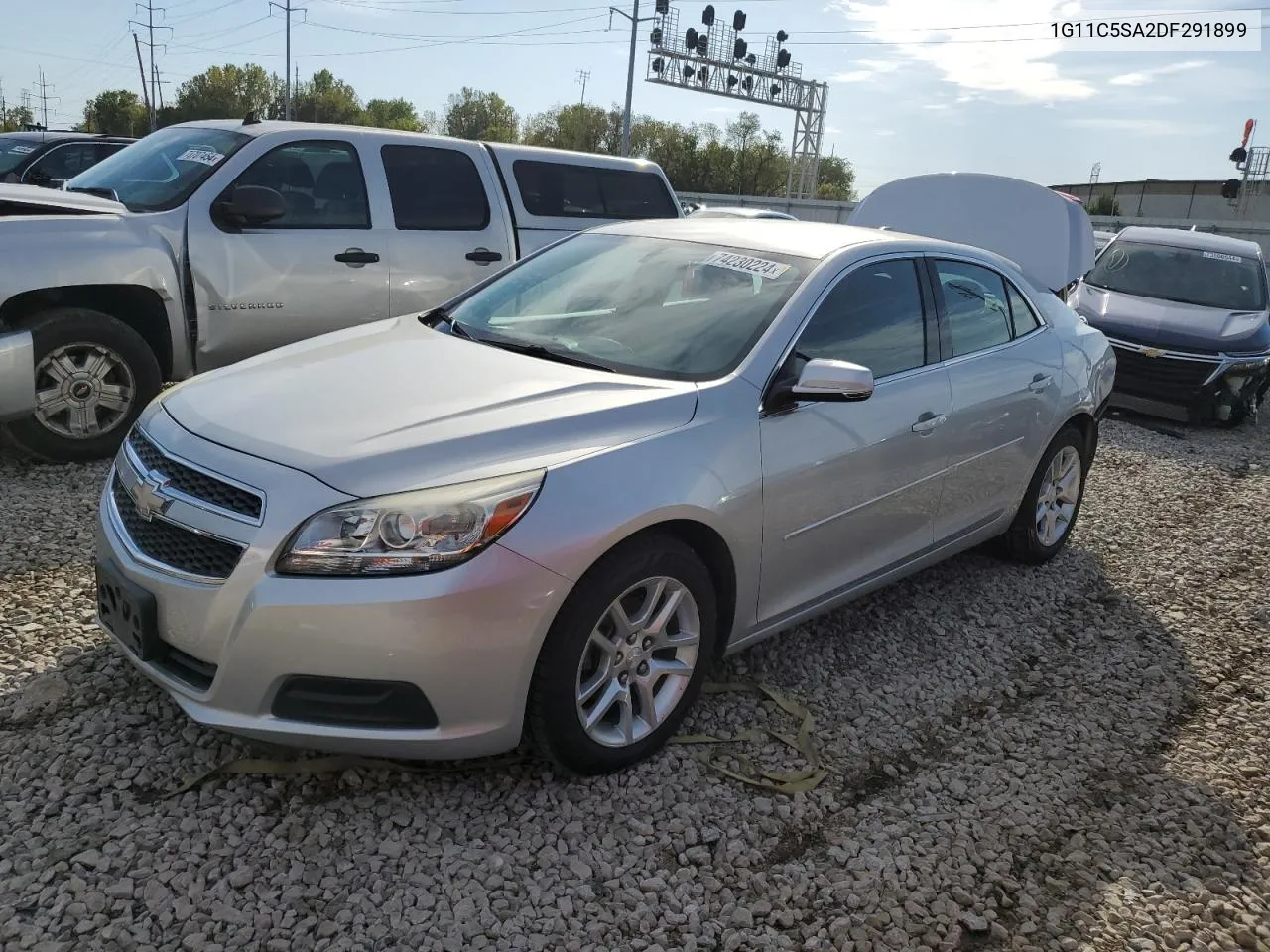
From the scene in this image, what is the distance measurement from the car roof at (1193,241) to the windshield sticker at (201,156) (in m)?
9.76

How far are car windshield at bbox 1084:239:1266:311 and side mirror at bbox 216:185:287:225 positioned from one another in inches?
343

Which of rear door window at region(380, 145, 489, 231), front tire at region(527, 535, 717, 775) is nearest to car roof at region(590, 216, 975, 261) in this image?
front tire at region(527, 535, 717, 775)

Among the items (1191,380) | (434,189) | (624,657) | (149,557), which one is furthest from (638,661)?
(1191,380)

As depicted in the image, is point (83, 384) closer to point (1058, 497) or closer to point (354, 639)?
point (354, 639)

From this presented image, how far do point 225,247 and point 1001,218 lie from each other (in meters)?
6.35

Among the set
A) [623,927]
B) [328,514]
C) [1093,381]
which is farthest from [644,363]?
[1093,381]

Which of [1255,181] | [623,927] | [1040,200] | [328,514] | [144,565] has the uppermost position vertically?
[1255,181]

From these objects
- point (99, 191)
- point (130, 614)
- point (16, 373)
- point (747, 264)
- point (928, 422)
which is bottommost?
point (130, 614)

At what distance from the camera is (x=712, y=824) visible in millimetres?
2980

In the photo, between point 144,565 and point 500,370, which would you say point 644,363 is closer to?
point 500,370

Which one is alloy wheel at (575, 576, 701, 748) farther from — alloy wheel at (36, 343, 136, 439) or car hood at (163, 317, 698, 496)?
alloy wheel at (36, 343, 136, 439)

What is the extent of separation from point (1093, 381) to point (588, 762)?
366cm

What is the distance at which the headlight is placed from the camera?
2.57 metres

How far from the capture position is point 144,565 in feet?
9.23
